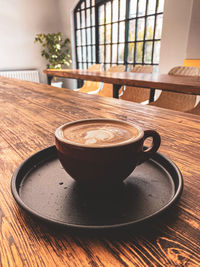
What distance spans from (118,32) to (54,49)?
1.59 m

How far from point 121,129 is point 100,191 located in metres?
0.08

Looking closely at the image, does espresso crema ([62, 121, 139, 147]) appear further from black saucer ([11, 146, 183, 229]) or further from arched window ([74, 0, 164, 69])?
arched window ([74, 0, 164, 69])

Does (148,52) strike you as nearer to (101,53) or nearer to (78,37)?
(101,53)

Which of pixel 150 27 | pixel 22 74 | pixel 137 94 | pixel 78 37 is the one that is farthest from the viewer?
pixel 78 37

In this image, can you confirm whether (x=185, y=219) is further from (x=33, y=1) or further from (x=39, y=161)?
(x=33, y=1)

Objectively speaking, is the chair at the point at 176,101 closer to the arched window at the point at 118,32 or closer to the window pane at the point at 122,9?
the arched window at the point at 118,32

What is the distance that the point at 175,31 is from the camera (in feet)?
9.07

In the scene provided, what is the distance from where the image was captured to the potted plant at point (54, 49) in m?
4.43

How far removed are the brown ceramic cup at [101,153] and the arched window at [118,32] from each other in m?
3.32

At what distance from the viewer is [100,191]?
9.1 inches

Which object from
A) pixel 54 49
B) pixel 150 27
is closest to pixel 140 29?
pixel 150 27

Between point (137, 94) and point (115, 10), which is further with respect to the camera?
point (115, 10)

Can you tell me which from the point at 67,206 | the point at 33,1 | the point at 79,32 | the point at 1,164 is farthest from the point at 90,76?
the point at 33,1

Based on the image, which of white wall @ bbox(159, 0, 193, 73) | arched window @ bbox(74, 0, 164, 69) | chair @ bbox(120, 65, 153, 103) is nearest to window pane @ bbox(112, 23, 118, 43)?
arched window @ bbox(74, 0, 164, 69)
